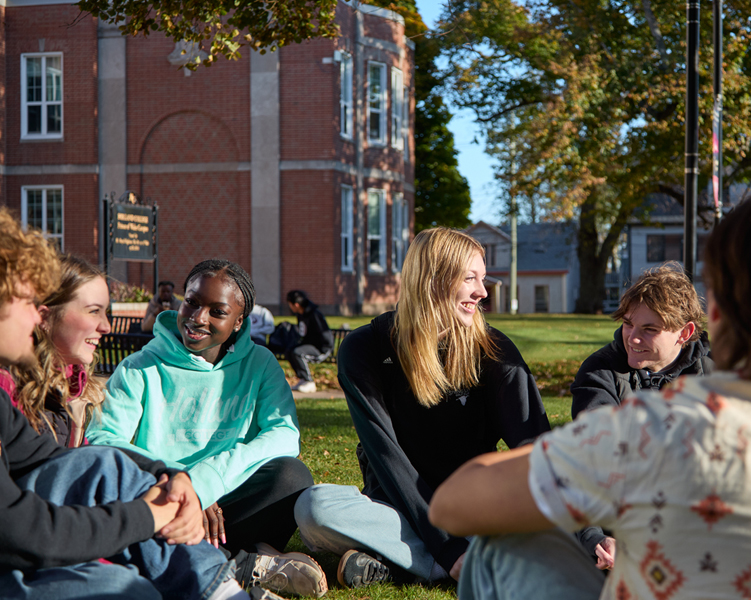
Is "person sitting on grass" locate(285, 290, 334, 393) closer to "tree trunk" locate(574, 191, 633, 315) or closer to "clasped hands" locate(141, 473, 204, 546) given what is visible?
"clasped hands" locate(141, 473, 204, 546)

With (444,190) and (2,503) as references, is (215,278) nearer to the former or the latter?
(2,503)

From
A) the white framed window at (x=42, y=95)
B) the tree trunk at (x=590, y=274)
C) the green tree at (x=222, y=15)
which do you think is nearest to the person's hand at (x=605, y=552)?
the green tree at (x=222, y=15)

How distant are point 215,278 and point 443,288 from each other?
1100 mm

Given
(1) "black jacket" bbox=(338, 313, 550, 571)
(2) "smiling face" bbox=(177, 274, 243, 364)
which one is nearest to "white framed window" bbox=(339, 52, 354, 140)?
(2) "smiling face" bbox=(177, 274, 243, 364)

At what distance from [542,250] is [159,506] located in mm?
67405

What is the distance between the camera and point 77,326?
3008mm

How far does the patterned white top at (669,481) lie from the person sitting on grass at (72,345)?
192 centimetres

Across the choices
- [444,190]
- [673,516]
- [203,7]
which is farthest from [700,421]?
[444,190]

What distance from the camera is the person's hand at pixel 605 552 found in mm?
3137

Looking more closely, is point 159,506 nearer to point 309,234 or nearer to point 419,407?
point 419,407

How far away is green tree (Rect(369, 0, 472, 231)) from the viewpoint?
3100 cm

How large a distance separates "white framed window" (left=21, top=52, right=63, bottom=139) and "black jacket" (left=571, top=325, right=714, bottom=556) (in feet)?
75.9

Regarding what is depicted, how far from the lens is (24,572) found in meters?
2.00

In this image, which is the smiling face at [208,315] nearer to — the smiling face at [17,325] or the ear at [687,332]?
the smiling face at [17,325]
